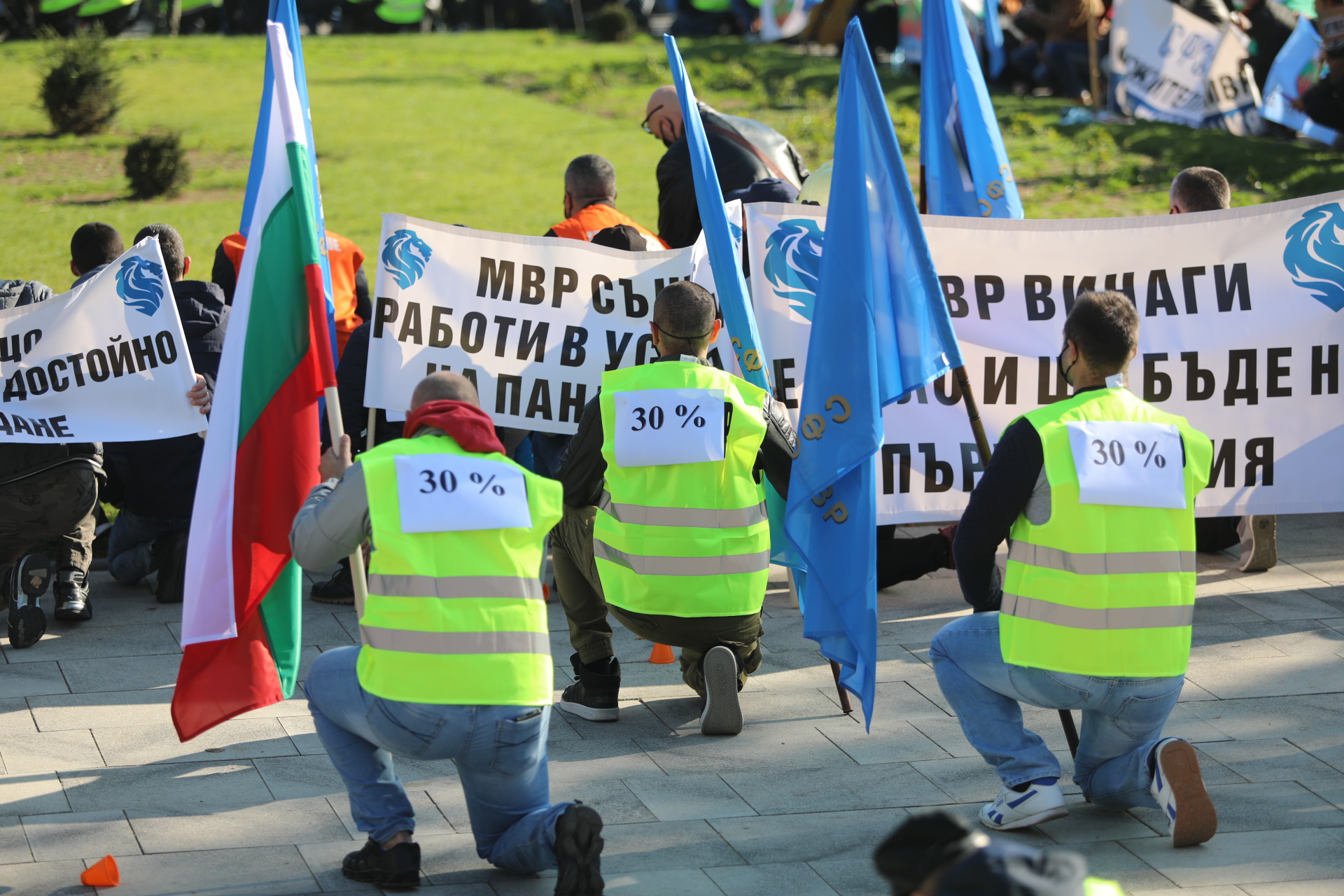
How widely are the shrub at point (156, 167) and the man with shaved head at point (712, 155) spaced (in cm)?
754

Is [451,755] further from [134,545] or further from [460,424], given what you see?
[134,545]

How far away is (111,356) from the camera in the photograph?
6992mm

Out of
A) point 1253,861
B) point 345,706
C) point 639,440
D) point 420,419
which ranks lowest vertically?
point 1253,861

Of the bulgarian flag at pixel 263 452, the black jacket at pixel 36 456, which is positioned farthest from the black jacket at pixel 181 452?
the bulgarian flag at pixel 263 452

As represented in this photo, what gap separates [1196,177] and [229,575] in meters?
5.14

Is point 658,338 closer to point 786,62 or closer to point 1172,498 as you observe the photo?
point 1172,498

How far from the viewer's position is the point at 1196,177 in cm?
754

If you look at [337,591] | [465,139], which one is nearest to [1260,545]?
[337,591]

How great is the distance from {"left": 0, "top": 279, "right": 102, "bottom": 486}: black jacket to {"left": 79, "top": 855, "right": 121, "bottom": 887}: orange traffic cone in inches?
119

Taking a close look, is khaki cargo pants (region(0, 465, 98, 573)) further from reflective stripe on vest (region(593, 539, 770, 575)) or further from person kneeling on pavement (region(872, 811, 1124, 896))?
person kneeling on pavement (region(872, 811, 1124, 896))

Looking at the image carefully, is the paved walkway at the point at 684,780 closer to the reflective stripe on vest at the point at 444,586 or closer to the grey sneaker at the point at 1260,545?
the grey sneaker at the point at 1260,545

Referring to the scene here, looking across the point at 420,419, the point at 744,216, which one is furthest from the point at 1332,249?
the point at 420,419

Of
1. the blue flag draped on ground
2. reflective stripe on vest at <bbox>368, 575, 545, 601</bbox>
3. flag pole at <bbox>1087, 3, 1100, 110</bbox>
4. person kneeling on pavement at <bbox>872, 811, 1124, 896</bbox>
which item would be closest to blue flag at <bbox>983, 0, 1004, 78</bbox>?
flag pole at <bbox>1087, 3, 1100, 110</bbox>

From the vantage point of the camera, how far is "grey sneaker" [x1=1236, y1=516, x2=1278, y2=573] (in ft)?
25.1
